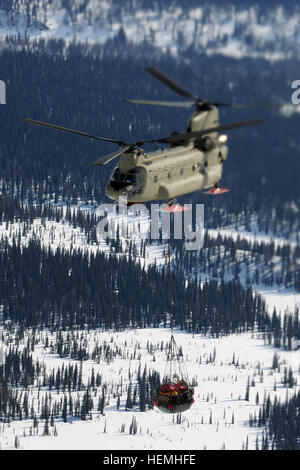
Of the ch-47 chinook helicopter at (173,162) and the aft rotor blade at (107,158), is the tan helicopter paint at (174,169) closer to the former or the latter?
the ch-47 chinook helicopter at (173,162)

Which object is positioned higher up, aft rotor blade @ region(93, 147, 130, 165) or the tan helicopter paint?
aft rotor blade @ region(93, 147, 130, 165)

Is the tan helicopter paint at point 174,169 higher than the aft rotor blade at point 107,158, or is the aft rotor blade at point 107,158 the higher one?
the aft rotor blade at point 107,158

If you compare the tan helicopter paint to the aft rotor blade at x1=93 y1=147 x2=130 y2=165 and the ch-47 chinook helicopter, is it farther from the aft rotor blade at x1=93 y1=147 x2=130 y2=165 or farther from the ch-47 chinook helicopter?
the aft rotor blade at x1=93 y1=147 x2=130 y2=165

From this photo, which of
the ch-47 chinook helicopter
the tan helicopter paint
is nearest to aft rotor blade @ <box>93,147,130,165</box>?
the ch-47 chinook helicopter

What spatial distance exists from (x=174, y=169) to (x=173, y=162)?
74 centimetres

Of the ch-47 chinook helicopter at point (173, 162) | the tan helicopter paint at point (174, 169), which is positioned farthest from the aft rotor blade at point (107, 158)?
the tan helicopter paint at point (174, 169)

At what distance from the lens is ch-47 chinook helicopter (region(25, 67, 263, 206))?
426 feet

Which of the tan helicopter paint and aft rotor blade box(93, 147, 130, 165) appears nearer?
aft rotor blade box(93, 147, 130, 165)

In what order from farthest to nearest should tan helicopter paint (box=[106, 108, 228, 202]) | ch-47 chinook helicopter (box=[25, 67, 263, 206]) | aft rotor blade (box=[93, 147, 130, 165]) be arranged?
tan helicopter paint (box=[106, 108, 228, 202])
ch-47 chinook helicopter (box=[25, 67, 263, 206])
aft rotor blade (box=[93, 147, 130, 165])

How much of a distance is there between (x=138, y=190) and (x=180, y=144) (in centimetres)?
720

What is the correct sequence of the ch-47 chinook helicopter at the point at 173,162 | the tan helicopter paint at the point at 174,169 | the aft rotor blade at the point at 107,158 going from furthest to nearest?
the tan helicopter paint at the point at 174,169, the ch-47 chinook helicopter at the point at 173,162, the aft rotor blade at the point at 107,158

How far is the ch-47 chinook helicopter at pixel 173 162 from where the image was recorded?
12975 centimetres
